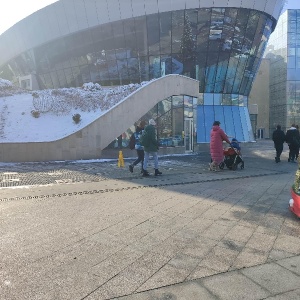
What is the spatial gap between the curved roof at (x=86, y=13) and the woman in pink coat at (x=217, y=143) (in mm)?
21337

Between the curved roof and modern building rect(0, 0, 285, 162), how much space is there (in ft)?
0.28

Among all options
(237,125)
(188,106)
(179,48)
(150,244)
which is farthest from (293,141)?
(179,48)

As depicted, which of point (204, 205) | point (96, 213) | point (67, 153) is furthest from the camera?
point (67, 153)

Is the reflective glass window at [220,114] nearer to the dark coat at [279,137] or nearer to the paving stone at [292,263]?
the dark coat at [279,137]

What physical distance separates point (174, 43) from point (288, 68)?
114 ft

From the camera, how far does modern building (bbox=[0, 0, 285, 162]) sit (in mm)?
28388

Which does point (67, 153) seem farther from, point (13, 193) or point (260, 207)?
point (260, 207)

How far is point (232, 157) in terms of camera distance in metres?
11.1

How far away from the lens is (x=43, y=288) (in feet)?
8.79

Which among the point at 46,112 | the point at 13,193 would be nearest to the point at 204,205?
the point at 13,193

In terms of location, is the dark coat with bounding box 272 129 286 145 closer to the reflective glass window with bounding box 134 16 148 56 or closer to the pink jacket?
the pink jacket

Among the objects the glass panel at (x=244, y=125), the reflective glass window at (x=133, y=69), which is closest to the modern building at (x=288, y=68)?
the glass panel at (x=244, y=125)

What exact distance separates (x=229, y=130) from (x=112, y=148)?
1777cm

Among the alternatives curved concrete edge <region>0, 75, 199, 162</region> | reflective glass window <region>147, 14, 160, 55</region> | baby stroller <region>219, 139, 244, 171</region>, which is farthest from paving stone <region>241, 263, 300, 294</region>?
reflective glass window <region>147, 14, 160, 55</region>
